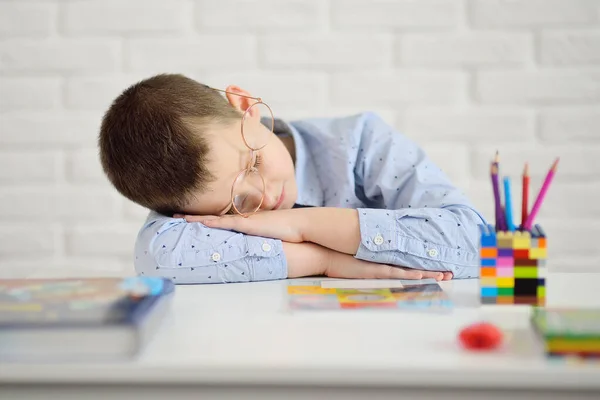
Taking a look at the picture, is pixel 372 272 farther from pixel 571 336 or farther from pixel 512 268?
pixel 571 336

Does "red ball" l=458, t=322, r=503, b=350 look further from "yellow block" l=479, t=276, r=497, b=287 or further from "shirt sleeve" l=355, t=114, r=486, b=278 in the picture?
"shirt sleeve" l=355, t=114, r=486, b=278

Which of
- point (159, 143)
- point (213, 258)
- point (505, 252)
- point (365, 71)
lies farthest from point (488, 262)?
point (365, 71)

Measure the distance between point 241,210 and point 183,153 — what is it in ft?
0.45

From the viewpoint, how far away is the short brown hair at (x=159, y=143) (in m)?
1.08

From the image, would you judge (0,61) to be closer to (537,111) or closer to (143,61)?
(143,61)

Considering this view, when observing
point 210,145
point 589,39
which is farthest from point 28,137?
point 589,39

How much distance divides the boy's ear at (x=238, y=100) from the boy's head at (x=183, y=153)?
6 centimetres

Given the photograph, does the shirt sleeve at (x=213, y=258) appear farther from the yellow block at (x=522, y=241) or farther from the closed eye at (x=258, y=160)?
the yellow block at (x=522, y=241)

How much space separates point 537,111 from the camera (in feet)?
5.39

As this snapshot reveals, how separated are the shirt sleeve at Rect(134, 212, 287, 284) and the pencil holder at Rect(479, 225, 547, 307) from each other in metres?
0.33

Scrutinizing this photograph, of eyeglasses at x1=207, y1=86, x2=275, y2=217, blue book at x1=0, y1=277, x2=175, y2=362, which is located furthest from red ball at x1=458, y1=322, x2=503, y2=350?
eyeglasses at x1=207, y1=86, x2=275, y2=217

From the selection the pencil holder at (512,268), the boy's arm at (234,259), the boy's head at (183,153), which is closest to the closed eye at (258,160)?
the boy's head at (183,153)

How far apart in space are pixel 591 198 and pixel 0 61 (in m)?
1.33

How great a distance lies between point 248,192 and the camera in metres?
1.12
